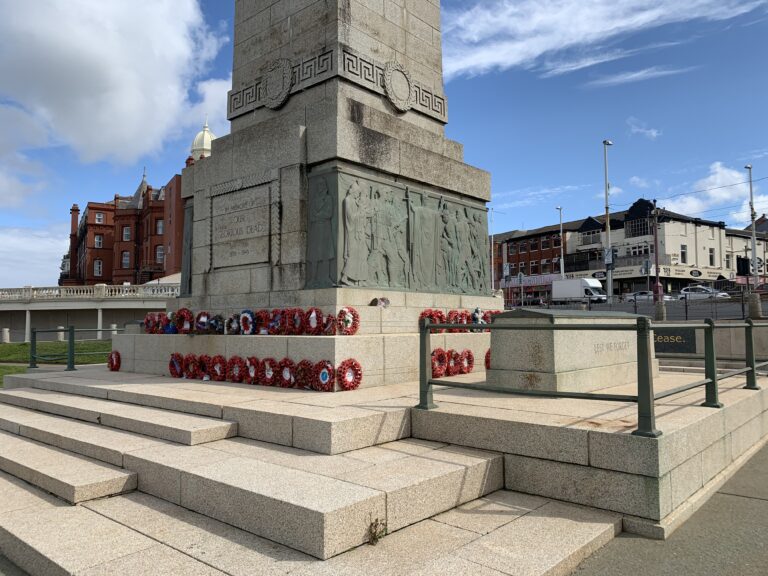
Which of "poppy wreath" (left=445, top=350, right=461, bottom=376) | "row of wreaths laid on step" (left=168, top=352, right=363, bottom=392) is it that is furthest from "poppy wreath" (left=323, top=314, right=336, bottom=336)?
"poppy wreath" (left=445, top=350, right=461, bottom=376)

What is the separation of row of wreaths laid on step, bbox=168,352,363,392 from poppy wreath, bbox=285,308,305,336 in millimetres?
588

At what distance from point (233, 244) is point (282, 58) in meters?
3.74

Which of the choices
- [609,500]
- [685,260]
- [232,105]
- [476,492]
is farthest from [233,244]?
[685,260]

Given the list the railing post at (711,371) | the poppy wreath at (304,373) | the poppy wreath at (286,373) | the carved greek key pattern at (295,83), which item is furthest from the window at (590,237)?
the railing post at (711,371)

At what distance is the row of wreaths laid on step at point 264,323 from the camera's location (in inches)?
346

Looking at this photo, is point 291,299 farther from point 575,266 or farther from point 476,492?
point 575,266

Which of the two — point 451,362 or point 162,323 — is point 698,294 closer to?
point 451,362

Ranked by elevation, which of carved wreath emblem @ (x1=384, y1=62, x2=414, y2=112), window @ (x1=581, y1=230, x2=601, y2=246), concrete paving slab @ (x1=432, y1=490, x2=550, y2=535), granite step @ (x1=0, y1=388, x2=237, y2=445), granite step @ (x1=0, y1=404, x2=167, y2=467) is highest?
window @ (x1=581, y1=230, x2=601, y2=246)

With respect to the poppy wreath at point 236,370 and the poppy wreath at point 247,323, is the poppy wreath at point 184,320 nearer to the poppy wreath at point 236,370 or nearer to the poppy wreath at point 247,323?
the poppy wreath at point 247,323

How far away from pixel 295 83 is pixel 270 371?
Result: 5512 mm

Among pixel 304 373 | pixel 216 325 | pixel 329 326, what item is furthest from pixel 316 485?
pixel 216 325

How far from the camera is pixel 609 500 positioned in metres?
4.68

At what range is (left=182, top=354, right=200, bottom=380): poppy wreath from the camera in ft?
33.1

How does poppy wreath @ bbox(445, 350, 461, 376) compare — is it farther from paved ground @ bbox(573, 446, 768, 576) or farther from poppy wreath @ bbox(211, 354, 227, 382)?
paved ground @ bbox(573, 446, 768, 576)
